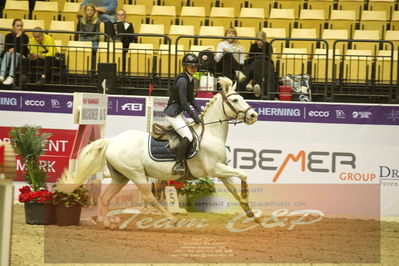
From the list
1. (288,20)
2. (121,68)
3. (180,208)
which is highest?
(288,20)

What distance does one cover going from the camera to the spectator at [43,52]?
1430cm

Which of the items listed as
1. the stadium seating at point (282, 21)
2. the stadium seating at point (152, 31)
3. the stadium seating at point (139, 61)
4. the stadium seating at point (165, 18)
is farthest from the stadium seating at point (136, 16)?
the stadium seating at point (282, 21)

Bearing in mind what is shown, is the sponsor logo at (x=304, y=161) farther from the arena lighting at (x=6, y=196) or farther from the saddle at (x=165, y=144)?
the arena lighting at (x=6, y=196)

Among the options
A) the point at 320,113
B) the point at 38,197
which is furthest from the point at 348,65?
the point at 38,197

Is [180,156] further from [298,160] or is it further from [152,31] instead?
[152,31]

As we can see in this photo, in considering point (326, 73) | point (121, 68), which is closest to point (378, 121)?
point (326, 73)

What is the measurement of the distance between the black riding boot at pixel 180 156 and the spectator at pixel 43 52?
4.18 m

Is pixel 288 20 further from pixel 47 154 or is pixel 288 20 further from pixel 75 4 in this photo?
pixel 47 154

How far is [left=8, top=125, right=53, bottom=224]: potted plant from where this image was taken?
37.5ft

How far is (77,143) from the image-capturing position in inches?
456

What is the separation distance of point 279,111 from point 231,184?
2872 mm

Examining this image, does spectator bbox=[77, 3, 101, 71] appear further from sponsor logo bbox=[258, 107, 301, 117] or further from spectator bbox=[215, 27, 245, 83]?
sponsor logo bbox=[258, 107, 301, 117]

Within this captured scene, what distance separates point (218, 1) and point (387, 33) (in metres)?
3.80

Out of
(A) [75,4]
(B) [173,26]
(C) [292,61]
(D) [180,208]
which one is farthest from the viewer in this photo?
(A) [75,4]
